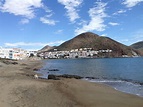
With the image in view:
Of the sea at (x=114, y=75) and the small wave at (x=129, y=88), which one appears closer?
the small wave at (x=129, y=88)

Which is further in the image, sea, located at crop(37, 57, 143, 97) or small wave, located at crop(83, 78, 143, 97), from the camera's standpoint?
sea, located at crop(37, 57, 143, 97)

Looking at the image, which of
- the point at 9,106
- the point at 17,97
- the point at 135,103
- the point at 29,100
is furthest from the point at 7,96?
the point at 135,103

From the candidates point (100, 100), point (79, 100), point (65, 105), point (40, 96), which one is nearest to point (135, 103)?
point (100, 100)

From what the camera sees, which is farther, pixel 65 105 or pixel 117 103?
pixel 117 103

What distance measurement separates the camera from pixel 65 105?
53.4 feet

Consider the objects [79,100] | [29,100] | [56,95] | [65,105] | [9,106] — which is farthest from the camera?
[56,95]

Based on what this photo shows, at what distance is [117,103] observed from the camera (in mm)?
17578

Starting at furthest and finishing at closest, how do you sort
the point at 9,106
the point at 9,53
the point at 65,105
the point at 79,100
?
the point at 9,53
the point at 79,100
the point at 65,105
the point at 9,106

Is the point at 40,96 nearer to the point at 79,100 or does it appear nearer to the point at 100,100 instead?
the point at 79,100

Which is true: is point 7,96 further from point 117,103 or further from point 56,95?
point 117,103

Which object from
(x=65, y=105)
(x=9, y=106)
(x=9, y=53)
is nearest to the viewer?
(x=9, y=106)

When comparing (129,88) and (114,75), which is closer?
(129,88)

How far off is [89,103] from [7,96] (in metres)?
6.42

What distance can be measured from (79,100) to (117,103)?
119 inches
